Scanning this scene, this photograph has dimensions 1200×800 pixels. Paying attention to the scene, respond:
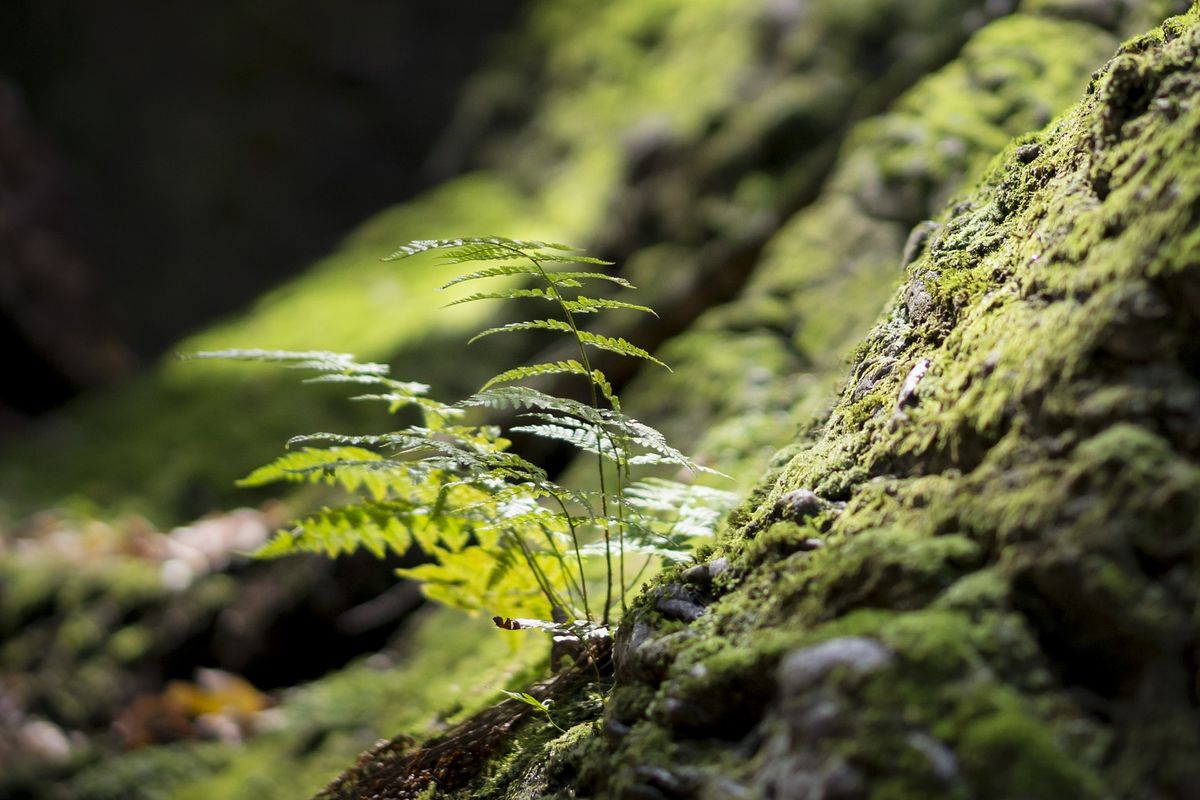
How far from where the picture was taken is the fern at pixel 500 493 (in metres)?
1.95

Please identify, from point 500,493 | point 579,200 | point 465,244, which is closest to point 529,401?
point 500,493

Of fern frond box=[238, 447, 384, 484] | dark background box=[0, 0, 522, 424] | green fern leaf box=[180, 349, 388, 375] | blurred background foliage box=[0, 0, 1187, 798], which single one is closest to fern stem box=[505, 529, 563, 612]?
blurred background foliage box=[0, 0, 1187, 798]

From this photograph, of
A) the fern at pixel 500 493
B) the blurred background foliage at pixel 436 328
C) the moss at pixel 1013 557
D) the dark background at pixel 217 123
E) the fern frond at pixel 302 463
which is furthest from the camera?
the dark background at pixel 217 123

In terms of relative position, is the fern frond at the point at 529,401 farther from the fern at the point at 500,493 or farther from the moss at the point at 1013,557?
the moss at the point at 1013,557

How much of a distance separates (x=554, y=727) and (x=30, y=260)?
958 centimetres

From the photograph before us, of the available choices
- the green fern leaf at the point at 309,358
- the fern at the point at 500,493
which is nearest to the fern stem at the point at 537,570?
the fern at the point at 500,493

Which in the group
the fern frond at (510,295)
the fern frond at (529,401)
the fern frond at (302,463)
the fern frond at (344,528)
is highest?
the fern frond at (510,295)

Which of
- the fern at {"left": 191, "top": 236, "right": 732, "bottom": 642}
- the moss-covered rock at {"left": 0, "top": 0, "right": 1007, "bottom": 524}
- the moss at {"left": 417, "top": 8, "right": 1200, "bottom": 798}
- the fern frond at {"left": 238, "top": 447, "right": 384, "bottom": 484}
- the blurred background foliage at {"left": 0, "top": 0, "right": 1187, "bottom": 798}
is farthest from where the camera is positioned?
the moss-covered rock at {"left": 0, "top": 0, "right": 1007, "bottom": 524}

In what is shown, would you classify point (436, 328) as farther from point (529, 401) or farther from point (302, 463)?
point (529, 401)

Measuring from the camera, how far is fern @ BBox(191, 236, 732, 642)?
1947mm

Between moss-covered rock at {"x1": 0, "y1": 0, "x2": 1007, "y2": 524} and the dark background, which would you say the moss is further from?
the dark background

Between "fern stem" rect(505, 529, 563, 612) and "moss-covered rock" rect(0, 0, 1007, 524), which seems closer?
"fern stem" rect(505, 529, 563, 612)

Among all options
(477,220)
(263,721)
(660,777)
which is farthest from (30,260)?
(660,777)

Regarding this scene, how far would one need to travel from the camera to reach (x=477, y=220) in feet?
24.2
